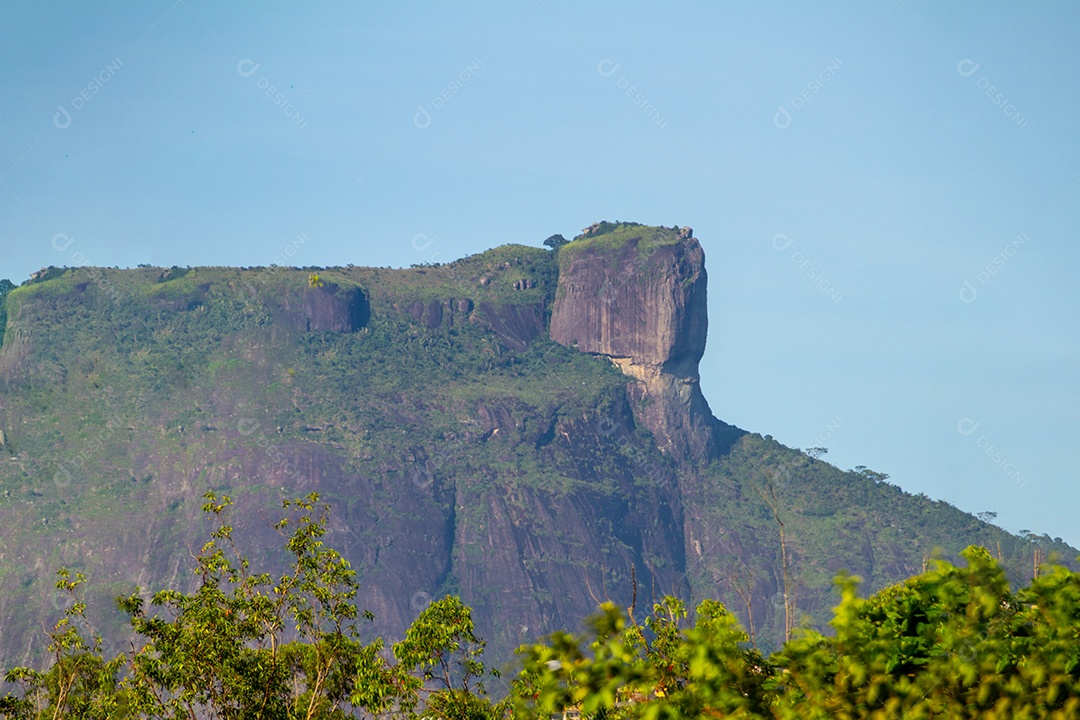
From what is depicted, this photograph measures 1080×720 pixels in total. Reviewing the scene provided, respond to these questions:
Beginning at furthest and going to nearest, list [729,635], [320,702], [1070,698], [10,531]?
[10,531] → [320,702] → [729,635] → [1070,698]

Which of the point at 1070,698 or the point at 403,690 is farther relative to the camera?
the point at 403,690

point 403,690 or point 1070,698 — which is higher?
point 1070,698

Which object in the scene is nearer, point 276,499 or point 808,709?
point 808,709

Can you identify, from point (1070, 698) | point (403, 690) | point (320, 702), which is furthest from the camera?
point (320, 702)

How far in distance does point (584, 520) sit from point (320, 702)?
17493 cm

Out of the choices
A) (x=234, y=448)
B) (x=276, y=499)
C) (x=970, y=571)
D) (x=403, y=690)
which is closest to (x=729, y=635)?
(x=970, y=571)

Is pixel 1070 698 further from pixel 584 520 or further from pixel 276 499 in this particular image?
pixel 584 520

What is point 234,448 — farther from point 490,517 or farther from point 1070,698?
point 1070,698

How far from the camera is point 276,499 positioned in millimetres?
183625

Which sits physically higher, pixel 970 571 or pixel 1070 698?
pixel 970 571

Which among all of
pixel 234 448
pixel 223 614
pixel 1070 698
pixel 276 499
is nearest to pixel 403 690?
pixel 223 614

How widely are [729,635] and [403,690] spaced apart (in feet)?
42.5

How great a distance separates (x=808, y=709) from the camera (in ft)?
34.7

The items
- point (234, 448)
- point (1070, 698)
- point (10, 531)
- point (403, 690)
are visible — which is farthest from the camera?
point (234, 448)
